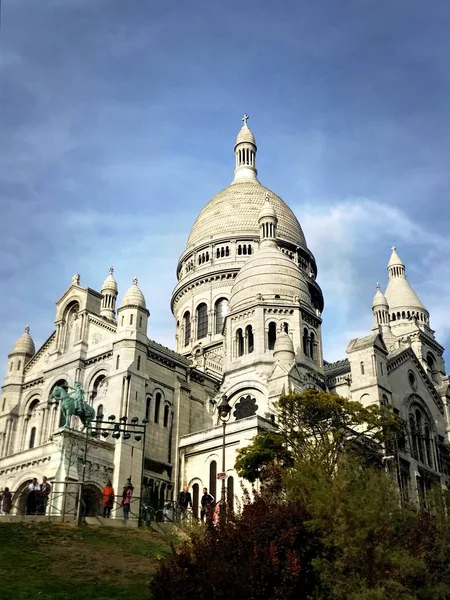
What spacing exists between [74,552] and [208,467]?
22228mm

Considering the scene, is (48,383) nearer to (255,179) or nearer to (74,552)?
(74,552)

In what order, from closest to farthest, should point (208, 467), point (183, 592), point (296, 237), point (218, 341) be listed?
point (183, 592) → point (208, 467) → point (218, 341) → point (296, 237)

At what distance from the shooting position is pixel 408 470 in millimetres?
56000

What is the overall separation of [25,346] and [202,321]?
2002 cm

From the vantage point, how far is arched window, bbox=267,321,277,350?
191 ft

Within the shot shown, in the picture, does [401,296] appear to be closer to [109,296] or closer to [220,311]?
[220,311]

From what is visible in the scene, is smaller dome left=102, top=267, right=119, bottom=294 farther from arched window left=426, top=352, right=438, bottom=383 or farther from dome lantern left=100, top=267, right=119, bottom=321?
arched window left=426, top=352, right=438, bottom=383

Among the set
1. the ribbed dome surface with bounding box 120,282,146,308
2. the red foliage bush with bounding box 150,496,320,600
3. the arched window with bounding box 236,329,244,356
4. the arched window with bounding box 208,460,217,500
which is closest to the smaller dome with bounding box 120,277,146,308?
the ribbed dome surface with bounding box 120,282,146,308

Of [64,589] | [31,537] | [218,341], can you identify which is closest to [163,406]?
[218,341]

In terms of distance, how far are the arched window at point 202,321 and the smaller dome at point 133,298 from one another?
21382 mm

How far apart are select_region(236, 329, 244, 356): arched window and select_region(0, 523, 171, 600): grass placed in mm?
26553

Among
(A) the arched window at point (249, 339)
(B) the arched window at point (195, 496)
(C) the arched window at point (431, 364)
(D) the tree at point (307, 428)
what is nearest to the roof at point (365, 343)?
(A) the arched window at point (249, 339)

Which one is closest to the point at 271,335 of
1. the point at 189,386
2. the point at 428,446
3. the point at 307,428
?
the point at 189,386

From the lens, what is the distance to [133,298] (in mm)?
53562
